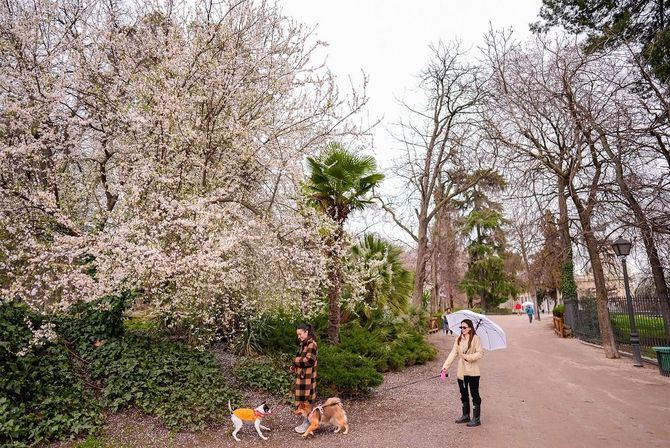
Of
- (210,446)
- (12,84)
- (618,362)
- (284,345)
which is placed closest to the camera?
(210,446)

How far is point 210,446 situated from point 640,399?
24.2 feet

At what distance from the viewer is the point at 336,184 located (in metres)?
10.1

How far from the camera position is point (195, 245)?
23.9 feet

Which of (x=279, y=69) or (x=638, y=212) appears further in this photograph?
(x=638, y=212)

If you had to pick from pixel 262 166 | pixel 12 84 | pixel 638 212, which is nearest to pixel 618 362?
pixel 638 212

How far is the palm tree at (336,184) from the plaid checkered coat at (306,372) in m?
3.09

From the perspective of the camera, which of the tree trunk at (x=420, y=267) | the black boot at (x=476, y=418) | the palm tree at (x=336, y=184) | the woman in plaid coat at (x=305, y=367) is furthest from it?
the tree trunk at (x=420, y=267)

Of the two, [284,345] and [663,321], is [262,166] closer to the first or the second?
[284,345]

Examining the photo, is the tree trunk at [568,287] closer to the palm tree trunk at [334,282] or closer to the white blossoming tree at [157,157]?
the palm tree trunk at [334,282]

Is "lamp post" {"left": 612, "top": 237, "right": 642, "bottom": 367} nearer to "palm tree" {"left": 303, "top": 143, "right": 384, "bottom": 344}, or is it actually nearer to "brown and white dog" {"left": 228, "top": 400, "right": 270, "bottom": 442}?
"palm tree" {"left": 303, "top": 143, "right": 384, "bottom": 344}

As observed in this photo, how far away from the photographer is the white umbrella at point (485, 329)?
7258 millimetres

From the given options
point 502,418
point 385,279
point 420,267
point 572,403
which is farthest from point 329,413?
point 420,267

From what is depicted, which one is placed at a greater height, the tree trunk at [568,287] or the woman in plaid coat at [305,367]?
A: the tree trunk at [568,287]

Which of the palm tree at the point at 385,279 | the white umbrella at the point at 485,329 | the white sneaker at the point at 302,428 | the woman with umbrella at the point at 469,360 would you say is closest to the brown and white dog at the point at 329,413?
the white sneaker at the point at 302,428
